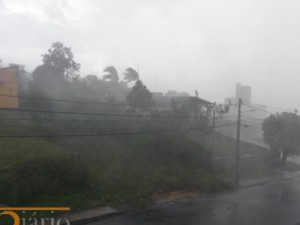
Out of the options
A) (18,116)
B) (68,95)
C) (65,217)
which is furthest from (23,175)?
(68,95)

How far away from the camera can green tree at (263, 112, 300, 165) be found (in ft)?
101

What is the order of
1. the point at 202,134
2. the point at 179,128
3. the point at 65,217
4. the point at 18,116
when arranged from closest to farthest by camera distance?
the point at 65,217, the point at 18,116, the point at 179,128, the point at 202,134

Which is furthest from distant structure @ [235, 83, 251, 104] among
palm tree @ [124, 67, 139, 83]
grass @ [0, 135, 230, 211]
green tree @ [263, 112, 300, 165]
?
grass @ [0, 135, 230, 211]

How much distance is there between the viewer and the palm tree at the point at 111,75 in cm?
4534

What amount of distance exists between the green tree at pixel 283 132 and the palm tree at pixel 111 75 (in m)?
20.5

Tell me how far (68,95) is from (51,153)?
12901 mm

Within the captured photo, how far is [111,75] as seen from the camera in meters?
45.9

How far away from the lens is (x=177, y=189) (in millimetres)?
21375

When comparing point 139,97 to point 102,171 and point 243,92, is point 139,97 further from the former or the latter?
point 243,92

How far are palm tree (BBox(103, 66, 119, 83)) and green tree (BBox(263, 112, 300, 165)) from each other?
67.3 feet

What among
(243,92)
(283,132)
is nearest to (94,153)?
(283,132)

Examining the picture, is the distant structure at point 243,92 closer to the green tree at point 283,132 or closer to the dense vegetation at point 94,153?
the green tree at point 283,132

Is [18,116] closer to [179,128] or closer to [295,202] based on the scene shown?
[179,128]

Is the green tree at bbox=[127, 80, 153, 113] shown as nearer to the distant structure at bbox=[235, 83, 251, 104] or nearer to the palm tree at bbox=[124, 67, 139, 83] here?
the palm tree at bbox=[124, 67, 139, 83]
